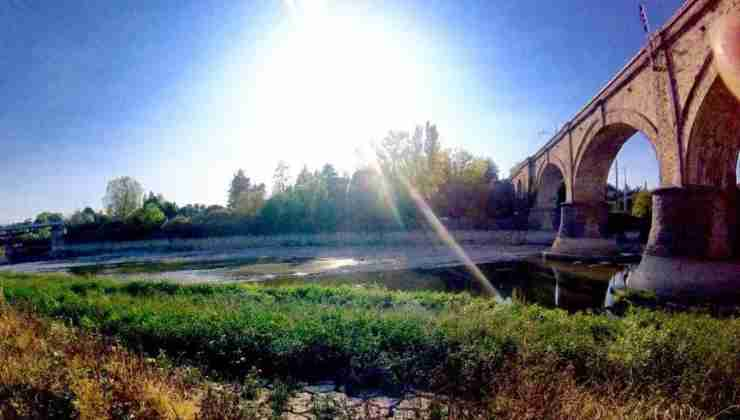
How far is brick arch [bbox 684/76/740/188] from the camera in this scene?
1109cm

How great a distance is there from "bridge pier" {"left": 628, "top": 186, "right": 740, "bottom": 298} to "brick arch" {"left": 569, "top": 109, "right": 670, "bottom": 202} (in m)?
4.84

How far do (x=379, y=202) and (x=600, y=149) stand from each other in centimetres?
2104

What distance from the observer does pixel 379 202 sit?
3844cm

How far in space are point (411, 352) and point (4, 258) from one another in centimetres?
6657

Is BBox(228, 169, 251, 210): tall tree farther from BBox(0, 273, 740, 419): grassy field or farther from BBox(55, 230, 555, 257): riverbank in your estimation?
BBox(0, 273, 740, 419): grassy field

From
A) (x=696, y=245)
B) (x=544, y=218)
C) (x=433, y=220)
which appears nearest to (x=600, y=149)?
(x=696, y=245)

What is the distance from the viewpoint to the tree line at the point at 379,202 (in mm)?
37875

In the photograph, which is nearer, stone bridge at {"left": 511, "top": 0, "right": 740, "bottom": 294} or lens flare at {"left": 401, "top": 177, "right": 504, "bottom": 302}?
stone bridge at {"left": 511, "top": 0, "right": 740, "bottom": 294}

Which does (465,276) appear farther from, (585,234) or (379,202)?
(379,202)

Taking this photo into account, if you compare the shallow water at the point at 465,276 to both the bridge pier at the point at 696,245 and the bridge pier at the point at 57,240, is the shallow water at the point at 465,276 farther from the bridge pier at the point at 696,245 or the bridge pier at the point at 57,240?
the bridge pier at the point at 57,240

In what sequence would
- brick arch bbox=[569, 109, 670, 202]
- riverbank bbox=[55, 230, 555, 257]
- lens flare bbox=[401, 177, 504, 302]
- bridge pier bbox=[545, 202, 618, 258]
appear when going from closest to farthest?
brick arch bbox=[569, 109, 670, 202]
bridge pier bbox=[545, 202, 618, 258]
lens flare bbox=[401, 177, 504, 302]
riverbank bbox=[55, 230, 555, 257]

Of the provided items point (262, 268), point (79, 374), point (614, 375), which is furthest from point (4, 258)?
point (614, 375)

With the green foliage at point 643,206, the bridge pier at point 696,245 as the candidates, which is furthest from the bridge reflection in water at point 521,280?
the green foliage at point 643,206

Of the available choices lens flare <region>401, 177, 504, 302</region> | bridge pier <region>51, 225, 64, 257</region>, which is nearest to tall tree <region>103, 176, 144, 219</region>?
bridge pier <region>51, 225, 64, 257</region>
